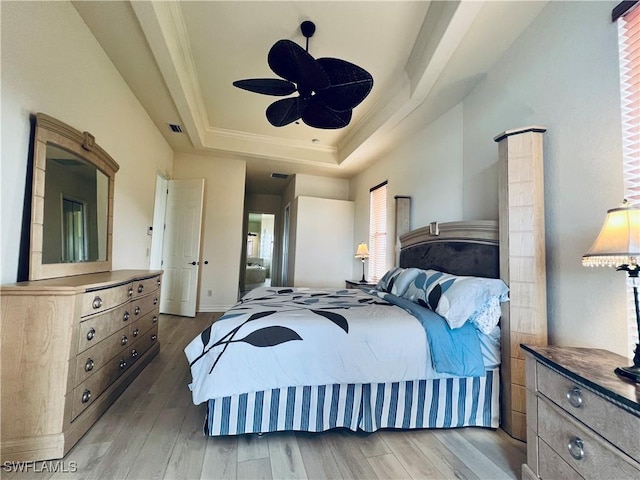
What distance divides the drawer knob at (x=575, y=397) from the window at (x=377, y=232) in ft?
9.77

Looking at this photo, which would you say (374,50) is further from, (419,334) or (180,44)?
(419,334)

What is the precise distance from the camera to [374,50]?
2.54 m

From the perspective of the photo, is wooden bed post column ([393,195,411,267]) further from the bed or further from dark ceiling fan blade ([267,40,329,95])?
dark ceiling fan blade ([267,40,329,95])

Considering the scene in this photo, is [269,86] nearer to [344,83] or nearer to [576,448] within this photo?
[344,83]

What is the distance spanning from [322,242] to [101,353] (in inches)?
147

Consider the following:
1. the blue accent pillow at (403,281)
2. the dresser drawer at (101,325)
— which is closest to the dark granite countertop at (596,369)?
the blue accent pillow at (403,281)

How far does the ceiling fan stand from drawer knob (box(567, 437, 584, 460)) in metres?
2.17

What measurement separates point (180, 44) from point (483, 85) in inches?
107

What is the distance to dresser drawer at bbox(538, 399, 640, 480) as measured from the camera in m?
0.93

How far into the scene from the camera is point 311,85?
2031 millimetres

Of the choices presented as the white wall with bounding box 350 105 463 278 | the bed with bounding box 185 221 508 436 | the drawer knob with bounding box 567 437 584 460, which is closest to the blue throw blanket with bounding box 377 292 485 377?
the bed with bounding box 185 221 508 436

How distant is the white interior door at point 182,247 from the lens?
442 centimetres

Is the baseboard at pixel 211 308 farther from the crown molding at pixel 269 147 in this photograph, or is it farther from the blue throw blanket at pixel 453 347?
the blue throw blanket at pixel 453 347

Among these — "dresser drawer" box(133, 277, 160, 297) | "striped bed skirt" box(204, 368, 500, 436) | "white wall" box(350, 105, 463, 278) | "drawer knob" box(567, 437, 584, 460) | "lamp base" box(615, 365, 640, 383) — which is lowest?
"striped bed skirt" box(204, 368, 500, 436)
